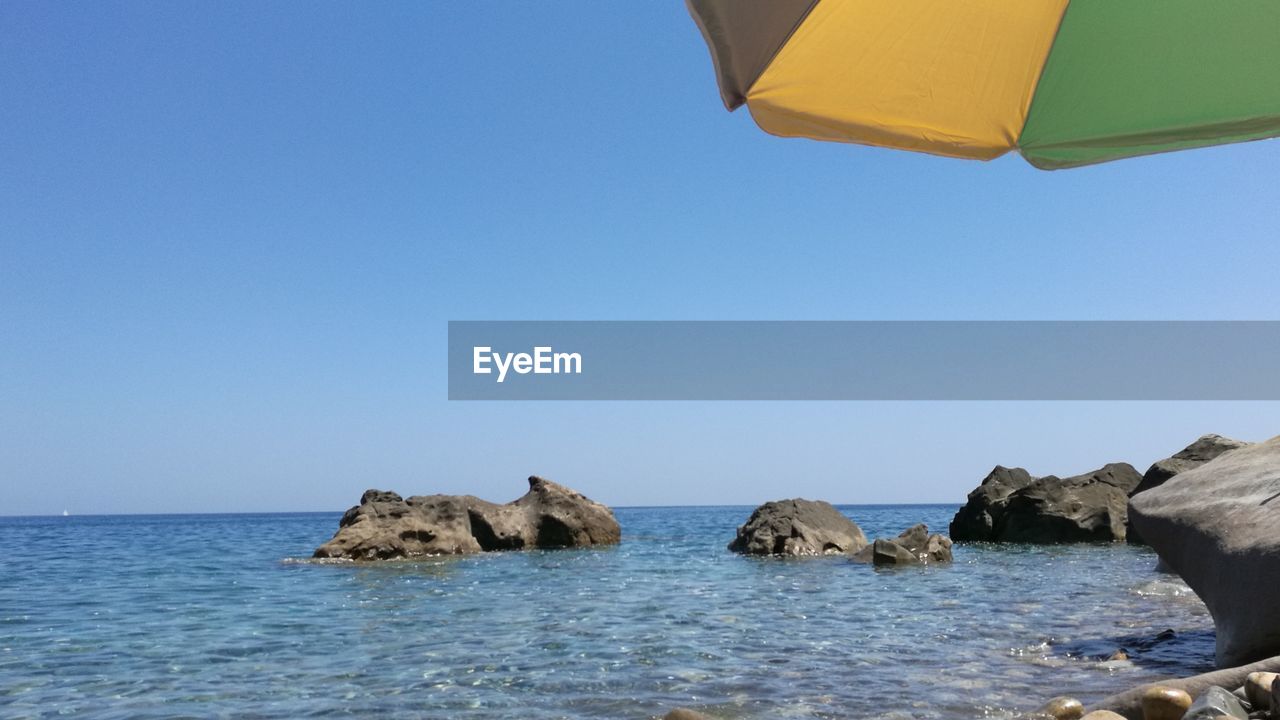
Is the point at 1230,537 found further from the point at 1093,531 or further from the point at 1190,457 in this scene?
the point at 1093,531

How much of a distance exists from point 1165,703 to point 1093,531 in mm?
29476

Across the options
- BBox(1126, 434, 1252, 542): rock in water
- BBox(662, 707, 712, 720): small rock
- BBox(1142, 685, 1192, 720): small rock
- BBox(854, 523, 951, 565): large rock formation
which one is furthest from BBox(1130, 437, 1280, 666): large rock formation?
BBox(1126, 434, 1252, 542): rock in water

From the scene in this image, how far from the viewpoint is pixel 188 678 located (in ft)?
29.5

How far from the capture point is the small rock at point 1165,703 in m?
5.20

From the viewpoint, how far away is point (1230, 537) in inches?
270

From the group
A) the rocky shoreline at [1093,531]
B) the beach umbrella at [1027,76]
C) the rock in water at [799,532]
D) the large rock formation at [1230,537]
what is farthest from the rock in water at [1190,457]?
the beach umbrella at [1027,76]

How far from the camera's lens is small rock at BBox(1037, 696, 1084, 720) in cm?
609

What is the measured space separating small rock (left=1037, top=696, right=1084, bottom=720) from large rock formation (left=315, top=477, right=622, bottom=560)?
2138 cm

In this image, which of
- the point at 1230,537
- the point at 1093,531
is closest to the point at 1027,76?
the point at 1230,537

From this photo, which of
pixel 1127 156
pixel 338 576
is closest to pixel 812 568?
pixel 338 576

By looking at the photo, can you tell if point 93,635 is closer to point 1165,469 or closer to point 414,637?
point 414,637

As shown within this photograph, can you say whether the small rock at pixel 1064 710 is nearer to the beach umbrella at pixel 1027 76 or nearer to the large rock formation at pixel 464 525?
the beach umbrella at pixel 1027 76

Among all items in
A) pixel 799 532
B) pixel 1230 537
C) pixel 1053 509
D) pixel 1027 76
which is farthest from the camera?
pixel 1053 509

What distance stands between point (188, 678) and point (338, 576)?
11328 millimetres
